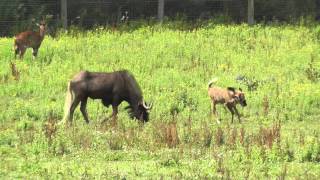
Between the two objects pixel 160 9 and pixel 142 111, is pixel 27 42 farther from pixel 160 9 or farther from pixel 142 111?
pixel 142 111

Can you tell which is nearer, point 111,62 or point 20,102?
point 20,102

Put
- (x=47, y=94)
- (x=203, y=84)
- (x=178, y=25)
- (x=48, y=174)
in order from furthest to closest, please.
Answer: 1. (x=178, y=25)
2. (x=203, y=84)
3. (x=47, y=94)
4. (x=48, y=174)

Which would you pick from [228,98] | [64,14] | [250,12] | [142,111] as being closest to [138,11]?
[64,14]

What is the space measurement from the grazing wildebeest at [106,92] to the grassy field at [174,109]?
38cm

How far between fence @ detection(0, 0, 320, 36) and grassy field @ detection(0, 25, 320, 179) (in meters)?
1.91

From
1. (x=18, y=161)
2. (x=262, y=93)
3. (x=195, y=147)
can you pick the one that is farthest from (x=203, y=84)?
(x=18, y=161)

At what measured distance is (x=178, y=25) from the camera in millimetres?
27062

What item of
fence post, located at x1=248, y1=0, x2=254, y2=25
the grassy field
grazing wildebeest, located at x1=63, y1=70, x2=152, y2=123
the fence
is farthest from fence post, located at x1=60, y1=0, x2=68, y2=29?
grazing wildebeest, located at x1=63, y1=70, x2=152, y2=123

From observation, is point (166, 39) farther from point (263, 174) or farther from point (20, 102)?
point (263, 174)

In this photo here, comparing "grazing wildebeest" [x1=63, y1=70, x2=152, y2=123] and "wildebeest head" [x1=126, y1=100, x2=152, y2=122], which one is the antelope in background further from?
"wildebeest head" [x1=126, y1=100, x2=152, y2=122]

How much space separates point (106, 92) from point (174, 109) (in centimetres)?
193

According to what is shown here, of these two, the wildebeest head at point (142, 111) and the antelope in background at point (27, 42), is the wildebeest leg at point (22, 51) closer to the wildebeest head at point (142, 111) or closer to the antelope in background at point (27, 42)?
the antelope in background at point (27, 42)

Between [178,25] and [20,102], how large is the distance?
10898 mm

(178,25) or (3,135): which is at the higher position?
(178,25)
